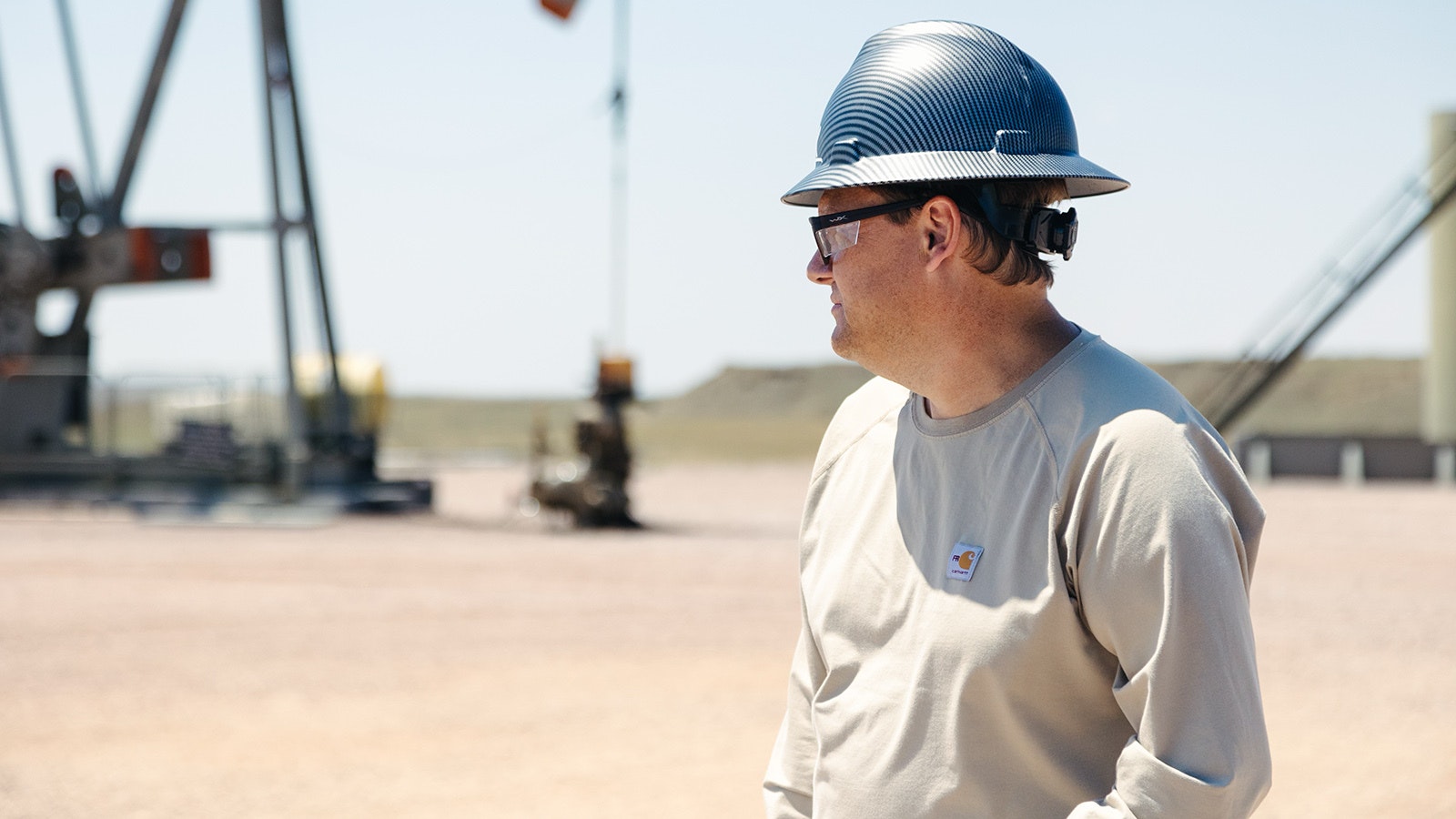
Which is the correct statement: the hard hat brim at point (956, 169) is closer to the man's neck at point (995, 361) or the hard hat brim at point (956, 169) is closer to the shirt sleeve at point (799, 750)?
the man's neck at point (995, 361)

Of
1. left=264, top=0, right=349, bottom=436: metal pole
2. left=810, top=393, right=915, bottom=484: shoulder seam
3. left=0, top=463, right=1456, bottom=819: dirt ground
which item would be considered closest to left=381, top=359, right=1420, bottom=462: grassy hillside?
left=0, top=463, right=1456, bottom=819: dirt ground

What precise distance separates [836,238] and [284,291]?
59.6 feet

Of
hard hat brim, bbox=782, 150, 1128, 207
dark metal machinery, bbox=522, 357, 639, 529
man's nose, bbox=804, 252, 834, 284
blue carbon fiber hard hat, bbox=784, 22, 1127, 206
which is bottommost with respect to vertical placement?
dark metal machinery, bbox=522, 357, 639, 529

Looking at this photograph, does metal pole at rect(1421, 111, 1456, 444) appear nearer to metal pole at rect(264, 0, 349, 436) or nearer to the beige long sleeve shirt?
metal pole at rect(264, 0, 349, 436)

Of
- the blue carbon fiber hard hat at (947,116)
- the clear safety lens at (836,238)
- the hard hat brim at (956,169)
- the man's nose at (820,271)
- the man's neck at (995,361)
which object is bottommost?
the man's neck at (995,361)

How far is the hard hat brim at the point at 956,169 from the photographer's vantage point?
1.67m

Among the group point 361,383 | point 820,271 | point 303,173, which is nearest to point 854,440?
point 820,271

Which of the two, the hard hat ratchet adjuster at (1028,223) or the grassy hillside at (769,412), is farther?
the grassy hillside at (769,412)

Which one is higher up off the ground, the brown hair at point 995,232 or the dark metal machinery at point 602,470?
the brown hair at point 995,232

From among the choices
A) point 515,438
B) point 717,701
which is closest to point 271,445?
point 717,701

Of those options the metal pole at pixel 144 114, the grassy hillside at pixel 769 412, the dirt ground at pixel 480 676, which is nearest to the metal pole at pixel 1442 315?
the grassy hillside at pixel 769 412

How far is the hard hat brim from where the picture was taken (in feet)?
5.48

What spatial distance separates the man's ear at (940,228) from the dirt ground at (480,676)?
429 centimetres

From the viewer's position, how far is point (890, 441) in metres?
1.92
